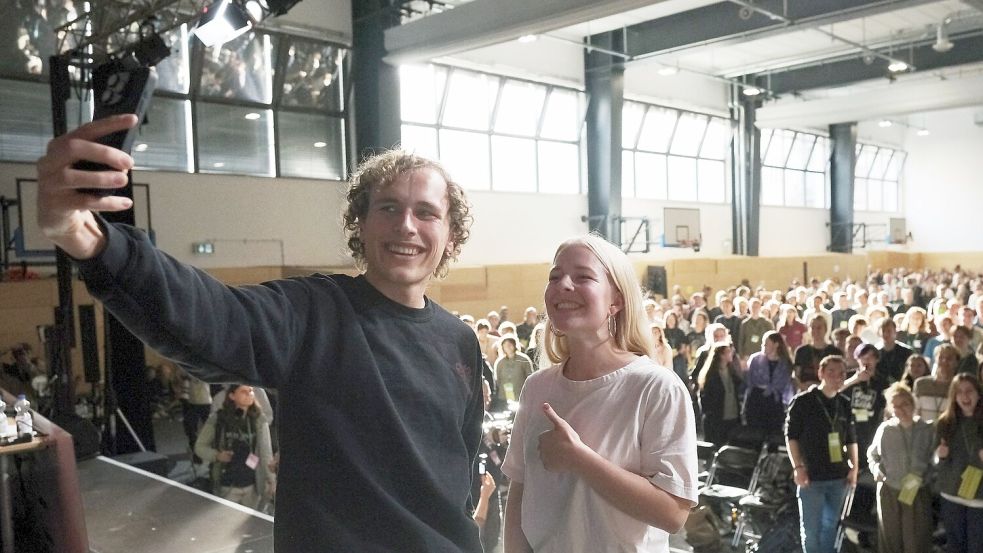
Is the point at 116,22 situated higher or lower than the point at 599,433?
higher

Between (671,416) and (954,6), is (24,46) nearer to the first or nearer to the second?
(671,416)

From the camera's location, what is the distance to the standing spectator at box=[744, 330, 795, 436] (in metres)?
7.16

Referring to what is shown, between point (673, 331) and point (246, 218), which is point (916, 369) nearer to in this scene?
point (673, 331)

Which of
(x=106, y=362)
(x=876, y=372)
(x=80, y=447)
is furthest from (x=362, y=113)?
(x=876, y=372)

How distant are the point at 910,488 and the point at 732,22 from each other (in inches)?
443

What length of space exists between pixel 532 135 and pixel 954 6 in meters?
9.28

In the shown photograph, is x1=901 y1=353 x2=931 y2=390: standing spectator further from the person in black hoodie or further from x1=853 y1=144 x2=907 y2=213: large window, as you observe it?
x1=853 y1=144 x2=907 y2=213: large window

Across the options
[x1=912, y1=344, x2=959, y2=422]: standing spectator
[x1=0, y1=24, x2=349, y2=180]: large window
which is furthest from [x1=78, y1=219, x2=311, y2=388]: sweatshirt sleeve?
[x1=0, y1=24, x2=349, y2=180]: large window

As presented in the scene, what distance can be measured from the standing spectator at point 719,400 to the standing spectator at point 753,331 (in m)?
3.31

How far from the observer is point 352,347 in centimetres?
141

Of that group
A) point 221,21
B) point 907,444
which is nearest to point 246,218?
point 221,21

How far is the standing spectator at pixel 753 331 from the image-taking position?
10.9m

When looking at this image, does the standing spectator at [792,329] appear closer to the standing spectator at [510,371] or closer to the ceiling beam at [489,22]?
the standing spectator at [510,371]

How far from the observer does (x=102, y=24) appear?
9.29 metres
